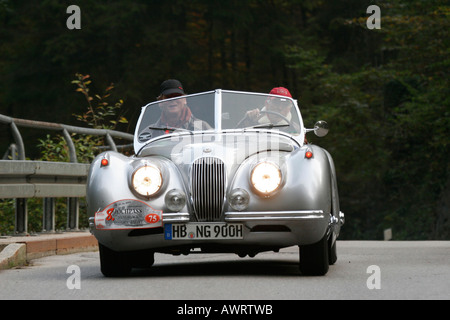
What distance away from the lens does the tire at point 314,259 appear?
7902 millimetres

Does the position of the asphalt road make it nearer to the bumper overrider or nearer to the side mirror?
the bumper overrider

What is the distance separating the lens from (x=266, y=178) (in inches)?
305

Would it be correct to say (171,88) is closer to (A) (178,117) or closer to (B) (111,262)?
(A) (178,117)

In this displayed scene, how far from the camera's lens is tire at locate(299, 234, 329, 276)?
7.90 m

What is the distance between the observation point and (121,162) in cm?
810

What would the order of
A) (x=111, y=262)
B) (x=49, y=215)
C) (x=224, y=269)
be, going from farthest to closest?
(x=49, y=215)
(x=224, y=269)
(x=111, y=262)

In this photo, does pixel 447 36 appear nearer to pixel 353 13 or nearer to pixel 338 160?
pixel 338 160

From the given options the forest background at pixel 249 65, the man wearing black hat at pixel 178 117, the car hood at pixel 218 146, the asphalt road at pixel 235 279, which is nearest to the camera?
the asphalt road at pixel 235 279

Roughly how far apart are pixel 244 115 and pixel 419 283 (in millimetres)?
2566

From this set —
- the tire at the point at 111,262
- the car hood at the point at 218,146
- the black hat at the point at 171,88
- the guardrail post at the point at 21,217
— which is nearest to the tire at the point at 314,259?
the car hood at the point at 218,146

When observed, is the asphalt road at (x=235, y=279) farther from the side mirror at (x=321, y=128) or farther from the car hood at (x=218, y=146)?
the side mirror at (x=321, y=128)

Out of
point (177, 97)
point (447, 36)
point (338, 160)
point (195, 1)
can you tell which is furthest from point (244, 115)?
point (195, 1)

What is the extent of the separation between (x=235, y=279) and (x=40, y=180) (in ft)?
13.8

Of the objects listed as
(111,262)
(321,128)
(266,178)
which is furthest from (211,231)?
(321,128)
